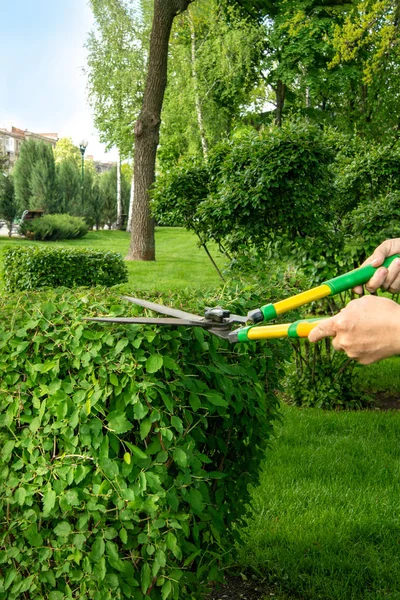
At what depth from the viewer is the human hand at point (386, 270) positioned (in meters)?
2.21

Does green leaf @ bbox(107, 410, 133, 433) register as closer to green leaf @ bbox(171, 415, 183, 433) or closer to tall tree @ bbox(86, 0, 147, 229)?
green leaf @ bbox(171, 415, 183, 433)

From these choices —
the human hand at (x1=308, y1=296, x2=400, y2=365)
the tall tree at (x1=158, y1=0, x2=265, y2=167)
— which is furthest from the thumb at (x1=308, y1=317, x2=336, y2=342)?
the tall tree at (x1=158, y1=0, x2=265, y2=167)

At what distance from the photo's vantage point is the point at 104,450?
77.5 inches

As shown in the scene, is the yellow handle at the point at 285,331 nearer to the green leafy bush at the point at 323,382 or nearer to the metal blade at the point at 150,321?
the metal blade at the point at 150,321

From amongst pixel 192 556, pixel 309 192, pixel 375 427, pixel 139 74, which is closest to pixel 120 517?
pixel 192 556

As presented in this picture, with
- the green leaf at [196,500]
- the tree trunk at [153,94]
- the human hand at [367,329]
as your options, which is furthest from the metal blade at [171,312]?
the tree trunk at [153,94]

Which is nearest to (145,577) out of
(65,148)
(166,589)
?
(166,589)

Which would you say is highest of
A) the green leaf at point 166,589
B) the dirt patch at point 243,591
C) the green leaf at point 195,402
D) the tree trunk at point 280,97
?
the tree trunk at point 280,97

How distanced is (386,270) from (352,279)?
0.14 meters

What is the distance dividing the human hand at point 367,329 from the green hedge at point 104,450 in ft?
1.42

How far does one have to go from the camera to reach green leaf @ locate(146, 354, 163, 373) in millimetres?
1911

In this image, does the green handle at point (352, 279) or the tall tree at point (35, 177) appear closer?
the green handle at point (352, 279)

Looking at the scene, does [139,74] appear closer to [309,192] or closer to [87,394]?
[309,192]

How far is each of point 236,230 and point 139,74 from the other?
27.0 meters
